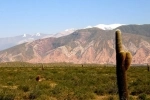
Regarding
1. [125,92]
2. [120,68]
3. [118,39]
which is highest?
[118,39]

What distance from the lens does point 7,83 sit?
88.8ft

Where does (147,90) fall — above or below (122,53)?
below

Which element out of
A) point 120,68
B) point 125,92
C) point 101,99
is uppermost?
point 120,68

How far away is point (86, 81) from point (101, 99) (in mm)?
7465

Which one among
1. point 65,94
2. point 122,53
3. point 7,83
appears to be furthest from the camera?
point 7,83

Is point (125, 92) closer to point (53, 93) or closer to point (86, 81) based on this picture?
point (53, 93)

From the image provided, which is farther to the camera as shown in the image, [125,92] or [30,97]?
[30,97]

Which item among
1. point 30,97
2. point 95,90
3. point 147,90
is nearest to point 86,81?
point 95,90

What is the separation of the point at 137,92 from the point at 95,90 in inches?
119

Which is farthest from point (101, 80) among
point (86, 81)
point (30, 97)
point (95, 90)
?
point (30, 97)

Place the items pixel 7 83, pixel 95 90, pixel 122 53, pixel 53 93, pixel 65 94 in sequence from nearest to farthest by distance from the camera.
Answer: pixel 122 53, pixel 65 94, pixel 53 93, pixel 95 90, pixel 7 83

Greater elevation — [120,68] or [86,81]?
[120,68]

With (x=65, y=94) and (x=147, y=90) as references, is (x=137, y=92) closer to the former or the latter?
(x=147, y=90)

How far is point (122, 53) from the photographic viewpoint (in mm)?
10180
